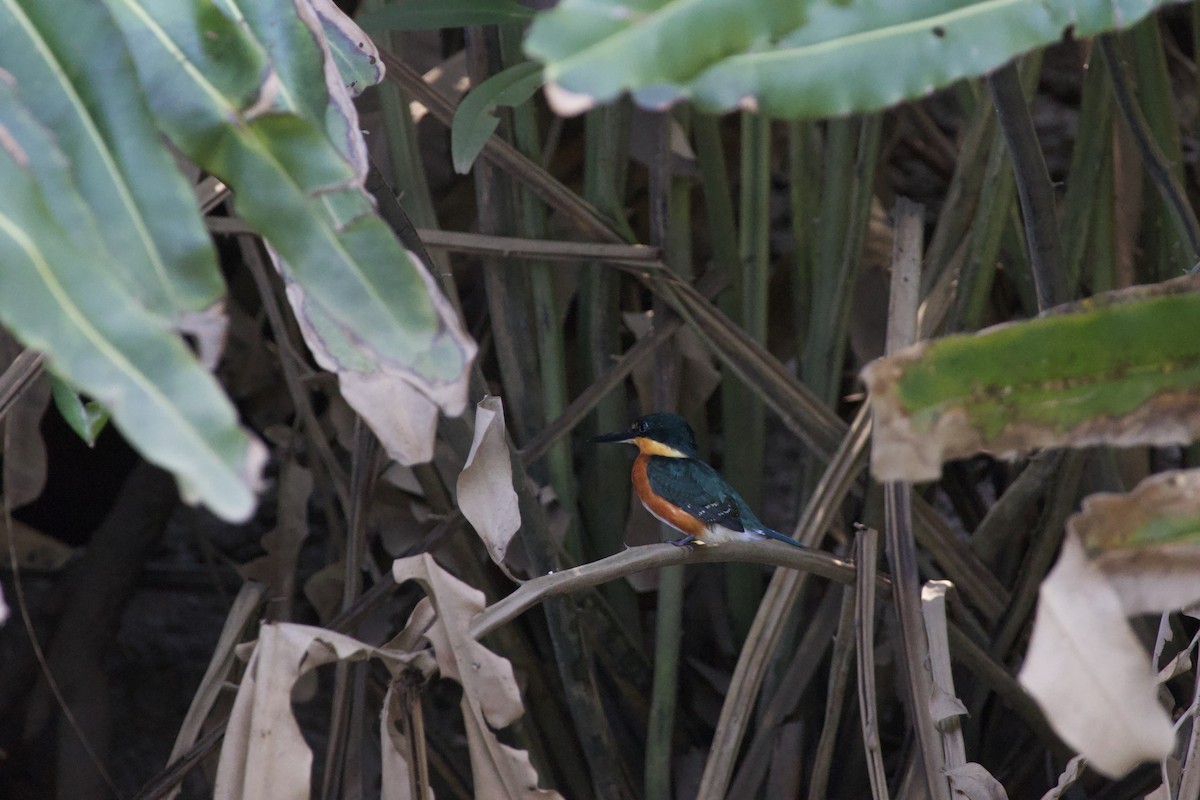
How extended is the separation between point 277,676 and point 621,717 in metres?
0.89

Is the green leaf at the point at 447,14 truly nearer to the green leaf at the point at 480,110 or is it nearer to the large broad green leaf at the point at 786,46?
the green leaf at the point at 480,110

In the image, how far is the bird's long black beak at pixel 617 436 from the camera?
159cm

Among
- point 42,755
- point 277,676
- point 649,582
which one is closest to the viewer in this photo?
point 277,676

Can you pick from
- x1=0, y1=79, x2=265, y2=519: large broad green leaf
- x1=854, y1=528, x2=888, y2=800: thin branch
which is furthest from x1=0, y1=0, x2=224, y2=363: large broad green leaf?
x1=854, y1=528, x2=888, y2=800: thin branch

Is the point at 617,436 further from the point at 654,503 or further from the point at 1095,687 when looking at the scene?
the point at 1095,687

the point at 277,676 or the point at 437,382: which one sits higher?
the point at 437,382

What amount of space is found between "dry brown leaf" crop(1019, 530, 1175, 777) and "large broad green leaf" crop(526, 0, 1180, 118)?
0.28 m

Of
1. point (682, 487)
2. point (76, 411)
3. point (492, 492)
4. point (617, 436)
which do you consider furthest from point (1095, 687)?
point (682, 487)

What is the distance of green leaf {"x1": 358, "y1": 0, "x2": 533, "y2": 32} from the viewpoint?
1220 mm

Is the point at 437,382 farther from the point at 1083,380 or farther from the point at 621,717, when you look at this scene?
the point at 621,717

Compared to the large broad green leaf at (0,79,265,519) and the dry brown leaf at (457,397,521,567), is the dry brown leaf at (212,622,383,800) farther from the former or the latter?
the large broad green leaf at (0,79,265,519)

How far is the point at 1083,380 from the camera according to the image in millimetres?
689

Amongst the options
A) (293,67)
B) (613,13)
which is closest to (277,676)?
(293,67)

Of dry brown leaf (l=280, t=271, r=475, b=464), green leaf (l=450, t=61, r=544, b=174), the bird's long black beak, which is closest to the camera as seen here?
dry brown leaf (l=280, t=271, r=475, b=464)
